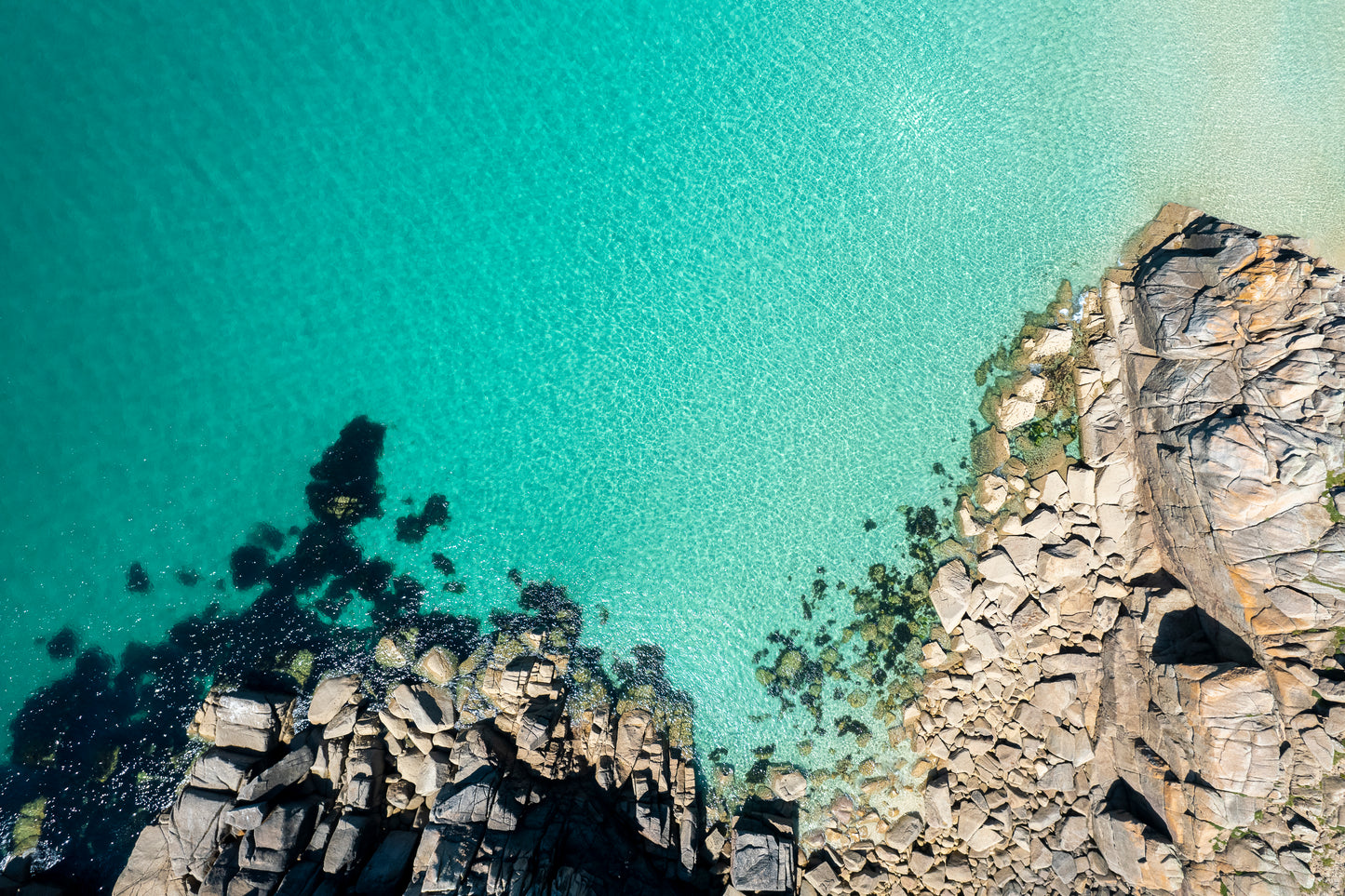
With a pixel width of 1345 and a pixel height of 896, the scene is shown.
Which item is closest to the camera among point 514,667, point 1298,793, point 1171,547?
point 1298,793

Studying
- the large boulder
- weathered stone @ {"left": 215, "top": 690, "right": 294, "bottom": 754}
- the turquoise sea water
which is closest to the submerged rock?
the turquoise sea water

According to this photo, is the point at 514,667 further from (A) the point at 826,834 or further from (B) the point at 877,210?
(B) the point at 877,210

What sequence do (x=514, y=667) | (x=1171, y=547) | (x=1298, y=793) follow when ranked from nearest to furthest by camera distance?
(x=1298, y=793) < (x=1171, y=547) < (x=514, y=667)

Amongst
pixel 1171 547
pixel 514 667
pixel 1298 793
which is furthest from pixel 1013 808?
pixel 514 667

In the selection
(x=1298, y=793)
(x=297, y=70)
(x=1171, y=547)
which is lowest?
(x=1298, y=793)

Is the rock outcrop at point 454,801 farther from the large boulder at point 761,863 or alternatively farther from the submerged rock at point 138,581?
the submerged rock at point 138,581

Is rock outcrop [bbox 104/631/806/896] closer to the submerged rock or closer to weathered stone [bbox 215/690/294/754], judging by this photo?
weathered stone [bbox 215/690/294/754]

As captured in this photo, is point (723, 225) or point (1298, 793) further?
point (723, 225)
